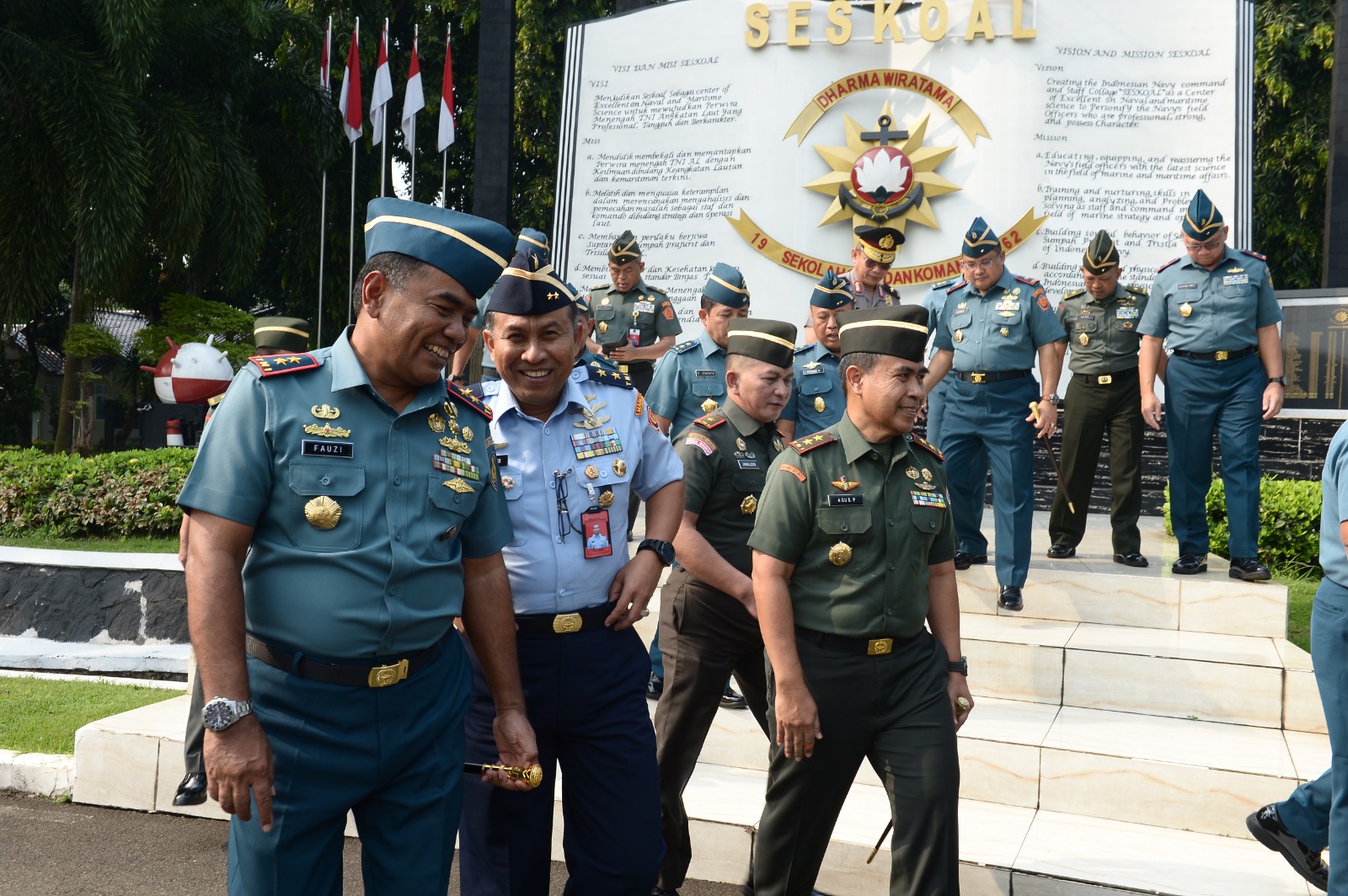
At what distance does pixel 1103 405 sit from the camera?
706 cm

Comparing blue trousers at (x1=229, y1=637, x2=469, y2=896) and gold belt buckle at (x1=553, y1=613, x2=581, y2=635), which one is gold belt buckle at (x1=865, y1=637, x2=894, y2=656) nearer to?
gold belt buckle at (x1=553, y1=613, x2=581, y2=635)

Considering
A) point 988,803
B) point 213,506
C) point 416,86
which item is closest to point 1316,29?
point 416,86

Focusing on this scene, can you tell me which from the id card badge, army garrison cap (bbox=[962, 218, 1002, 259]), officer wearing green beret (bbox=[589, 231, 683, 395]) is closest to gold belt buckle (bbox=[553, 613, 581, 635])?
the id card badge

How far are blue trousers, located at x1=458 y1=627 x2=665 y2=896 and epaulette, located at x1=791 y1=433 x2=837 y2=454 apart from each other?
2.38 feet

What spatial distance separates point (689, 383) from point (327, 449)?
12.4 feet

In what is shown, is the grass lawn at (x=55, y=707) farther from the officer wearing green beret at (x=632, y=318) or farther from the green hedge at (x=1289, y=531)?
the green hedge at (x=1289, y=531)

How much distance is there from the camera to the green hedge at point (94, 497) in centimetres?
960

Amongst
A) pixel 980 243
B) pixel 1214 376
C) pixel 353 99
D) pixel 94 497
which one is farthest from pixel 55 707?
pixel 353 99

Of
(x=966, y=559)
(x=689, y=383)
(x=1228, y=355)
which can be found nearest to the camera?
(x=689, y=383)

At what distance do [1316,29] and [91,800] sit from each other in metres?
16.4

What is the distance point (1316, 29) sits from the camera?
1523 cm

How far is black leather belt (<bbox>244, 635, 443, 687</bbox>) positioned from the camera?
2.24 meters

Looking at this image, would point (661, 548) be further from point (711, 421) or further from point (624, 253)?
point (624, 253)

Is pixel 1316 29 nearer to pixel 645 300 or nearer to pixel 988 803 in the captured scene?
pixel 645 300
